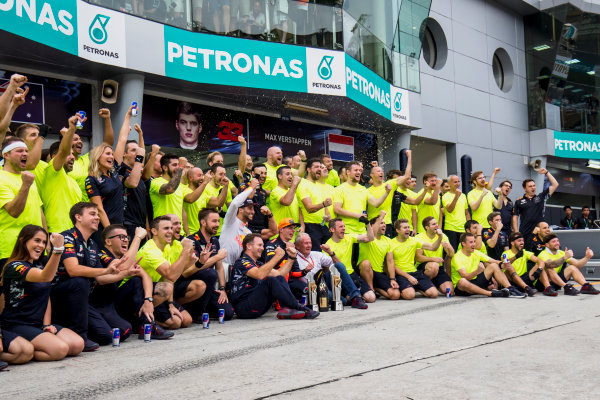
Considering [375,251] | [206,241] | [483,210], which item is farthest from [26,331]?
[483,210]

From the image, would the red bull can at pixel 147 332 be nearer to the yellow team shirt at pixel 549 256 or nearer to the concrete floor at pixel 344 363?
the concrete floor at pixel 344 363

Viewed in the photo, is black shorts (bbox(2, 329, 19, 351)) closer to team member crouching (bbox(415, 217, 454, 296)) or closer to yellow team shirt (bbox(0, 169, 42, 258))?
yellow team shirt (bbox(0, 169, 42, 258))

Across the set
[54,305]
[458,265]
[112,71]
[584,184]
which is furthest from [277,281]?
[584,184]

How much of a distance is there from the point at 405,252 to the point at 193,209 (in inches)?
143

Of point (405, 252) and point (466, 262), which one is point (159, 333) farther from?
point (466, 262)

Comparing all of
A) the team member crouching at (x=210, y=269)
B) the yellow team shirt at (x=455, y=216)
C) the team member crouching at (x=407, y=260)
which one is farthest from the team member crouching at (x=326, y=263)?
the yellow team shirt at (x=455, y=216)

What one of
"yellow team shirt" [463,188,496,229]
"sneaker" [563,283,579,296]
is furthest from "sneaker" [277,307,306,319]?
"yellow team shirt" [463,188,496,229]

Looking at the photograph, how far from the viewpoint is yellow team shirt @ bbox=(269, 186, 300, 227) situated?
9.12 meters

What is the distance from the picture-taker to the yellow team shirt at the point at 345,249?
9.20 m

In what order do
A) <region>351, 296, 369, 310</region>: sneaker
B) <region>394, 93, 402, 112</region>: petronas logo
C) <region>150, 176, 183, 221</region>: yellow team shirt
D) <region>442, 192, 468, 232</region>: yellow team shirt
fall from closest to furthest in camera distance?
<region>150, 176, 183, 221</region>: yellow team shirt, <region>351, 296, 369, 310</region>: sneaker, <region>442, 192, 468, 232</region>: yellow team shirt, <region>394, 93, 402, 112</region>: petronas logo

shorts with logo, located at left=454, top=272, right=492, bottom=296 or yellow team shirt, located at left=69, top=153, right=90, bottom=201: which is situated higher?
yellow team shirt, located at left=69, top=153, right=90, bottom=201

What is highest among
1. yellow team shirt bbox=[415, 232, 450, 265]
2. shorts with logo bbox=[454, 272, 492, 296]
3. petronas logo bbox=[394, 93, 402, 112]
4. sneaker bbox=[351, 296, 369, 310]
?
petronas logo bbox=[394, 93, 402, 112]

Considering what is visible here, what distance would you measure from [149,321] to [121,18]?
6092 mm

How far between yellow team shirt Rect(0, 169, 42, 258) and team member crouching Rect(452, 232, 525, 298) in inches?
260
